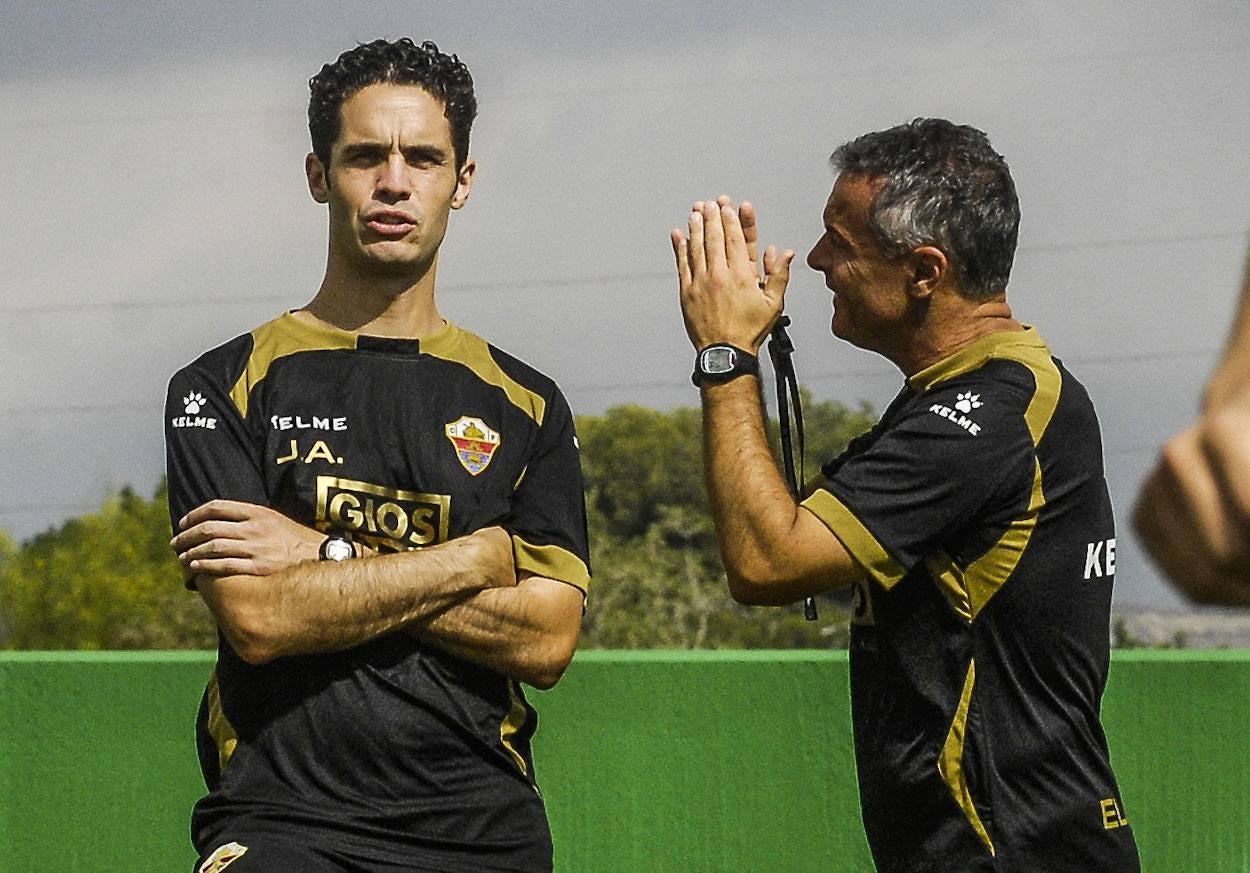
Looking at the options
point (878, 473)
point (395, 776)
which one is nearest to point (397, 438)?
point (395, 776)

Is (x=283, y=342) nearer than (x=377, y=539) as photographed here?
No

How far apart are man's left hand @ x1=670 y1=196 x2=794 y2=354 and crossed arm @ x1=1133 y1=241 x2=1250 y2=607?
2.07 metres

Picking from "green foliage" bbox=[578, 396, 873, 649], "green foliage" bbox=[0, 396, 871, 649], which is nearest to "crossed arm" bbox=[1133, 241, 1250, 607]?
"green foliage" bbox=[0, 396, 871, 649]

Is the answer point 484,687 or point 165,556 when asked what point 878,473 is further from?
point 165,556

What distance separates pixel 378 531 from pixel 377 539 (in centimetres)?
1

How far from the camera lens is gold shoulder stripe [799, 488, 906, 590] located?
3.11 meters

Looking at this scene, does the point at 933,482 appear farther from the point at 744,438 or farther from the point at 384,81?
the point at 384,81

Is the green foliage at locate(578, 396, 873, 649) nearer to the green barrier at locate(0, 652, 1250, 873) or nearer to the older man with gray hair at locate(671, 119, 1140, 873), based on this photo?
the green barrier at locate(0, 652, 1250, 873)

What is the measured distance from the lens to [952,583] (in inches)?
124

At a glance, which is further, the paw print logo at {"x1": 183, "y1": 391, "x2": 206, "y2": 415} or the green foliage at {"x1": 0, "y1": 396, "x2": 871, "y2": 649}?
the green foliage at {"x1": 0, "y1": 396, "x2": 871, "y2": 649}

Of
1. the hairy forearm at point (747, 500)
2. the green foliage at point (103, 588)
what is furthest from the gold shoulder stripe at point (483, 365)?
the green foliage at point (103, 588)

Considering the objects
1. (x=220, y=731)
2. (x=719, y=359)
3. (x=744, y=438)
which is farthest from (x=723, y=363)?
(x=220, y=731)

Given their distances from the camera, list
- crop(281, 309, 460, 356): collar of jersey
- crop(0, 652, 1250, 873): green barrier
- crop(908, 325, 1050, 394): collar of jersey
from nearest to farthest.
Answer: crop(908, 325, 1050, 394): collar of jersey, crop(281, 309, 460, 356): collar of jersey, crop(0, 652, 1250, 873): green barrier

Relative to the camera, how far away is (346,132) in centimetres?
367
